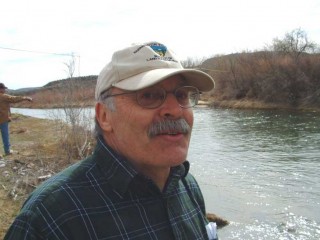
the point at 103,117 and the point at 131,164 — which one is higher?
the point at 103,117

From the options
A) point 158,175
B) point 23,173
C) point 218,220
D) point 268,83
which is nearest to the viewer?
point 158,175

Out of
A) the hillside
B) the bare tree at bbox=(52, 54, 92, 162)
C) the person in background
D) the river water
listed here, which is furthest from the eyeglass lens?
the hillside

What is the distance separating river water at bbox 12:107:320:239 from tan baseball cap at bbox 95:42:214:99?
7.34 metres

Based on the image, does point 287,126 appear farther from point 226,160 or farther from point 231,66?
point 231,66

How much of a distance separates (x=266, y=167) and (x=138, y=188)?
13210 mm

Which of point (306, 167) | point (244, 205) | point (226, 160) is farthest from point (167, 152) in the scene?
point (226, 160)

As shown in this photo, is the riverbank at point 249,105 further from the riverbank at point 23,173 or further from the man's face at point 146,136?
the man's face at point 146,136

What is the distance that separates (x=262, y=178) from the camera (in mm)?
12859

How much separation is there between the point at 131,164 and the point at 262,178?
11794 mm

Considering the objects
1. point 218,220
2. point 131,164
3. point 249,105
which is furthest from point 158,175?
point 249,105

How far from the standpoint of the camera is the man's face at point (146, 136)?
1693 millimetres

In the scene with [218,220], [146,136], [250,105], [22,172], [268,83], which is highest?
[268,83]

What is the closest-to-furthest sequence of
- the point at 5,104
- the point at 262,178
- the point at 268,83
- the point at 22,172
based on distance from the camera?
the point at 22,172 < the point at 5,104 < the point at 262,178 < the point at 268,83

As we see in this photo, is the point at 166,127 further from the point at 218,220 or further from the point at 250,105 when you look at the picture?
the point at 250,105
